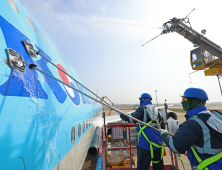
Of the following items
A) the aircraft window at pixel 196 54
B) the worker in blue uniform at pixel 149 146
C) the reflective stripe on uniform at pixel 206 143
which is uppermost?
the aircraft window at pixel 196 54

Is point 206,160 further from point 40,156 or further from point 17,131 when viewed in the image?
point 17,131

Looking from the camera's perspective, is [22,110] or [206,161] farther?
[206,161]

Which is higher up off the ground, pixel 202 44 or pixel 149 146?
pixel 202 44

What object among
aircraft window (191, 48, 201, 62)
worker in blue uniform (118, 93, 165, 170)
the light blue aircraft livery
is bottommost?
worker in blue uniform (118, 93, 165, 170)

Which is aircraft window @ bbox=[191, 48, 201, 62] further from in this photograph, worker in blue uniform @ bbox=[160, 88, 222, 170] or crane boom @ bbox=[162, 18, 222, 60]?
worker in blue uniform @ bbox=[160, 88, 222, 170]

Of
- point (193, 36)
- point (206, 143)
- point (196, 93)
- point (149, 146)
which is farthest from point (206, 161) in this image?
point (193, 36)

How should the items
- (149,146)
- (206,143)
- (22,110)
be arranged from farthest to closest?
(149,146) < (206,143) < (22,110)

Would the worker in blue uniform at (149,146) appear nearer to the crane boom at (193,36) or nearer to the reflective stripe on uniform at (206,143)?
the reflective stripe on uniform at (206,143)

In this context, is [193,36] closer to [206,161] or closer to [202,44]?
[202,44]

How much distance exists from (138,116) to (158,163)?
170cm

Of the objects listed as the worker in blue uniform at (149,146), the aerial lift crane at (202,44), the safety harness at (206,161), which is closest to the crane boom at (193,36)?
the aerial lift crane at (202,44)

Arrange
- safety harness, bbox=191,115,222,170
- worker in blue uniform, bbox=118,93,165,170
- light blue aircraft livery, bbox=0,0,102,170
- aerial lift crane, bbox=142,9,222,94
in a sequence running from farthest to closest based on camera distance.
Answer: aerial lift crane, bbox=142,9,222,94 < worker in blue uniform, bbox=118,93,165,170 < safety harness, bbox=191,115,222,170 < light blue aircraft livery, bbox=0,0,102,170

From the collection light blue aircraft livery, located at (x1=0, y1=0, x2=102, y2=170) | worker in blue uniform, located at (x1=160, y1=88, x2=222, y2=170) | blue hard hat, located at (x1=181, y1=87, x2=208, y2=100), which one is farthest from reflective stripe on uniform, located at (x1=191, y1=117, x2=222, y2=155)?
light blue aircraft livery, located at (x1=0, y1=0, x2=102, y2=170)

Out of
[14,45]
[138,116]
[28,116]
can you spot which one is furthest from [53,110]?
[138,116]
